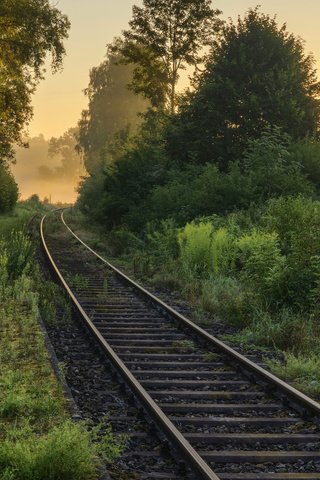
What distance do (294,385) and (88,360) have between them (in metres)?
3.01

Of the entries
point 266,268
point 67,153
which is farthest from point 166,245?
point 67,153

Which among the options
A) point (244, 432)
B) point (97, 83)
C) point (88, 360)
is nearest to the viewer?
point (244, 432)

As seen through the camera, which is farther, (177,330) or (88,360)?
(177,330)

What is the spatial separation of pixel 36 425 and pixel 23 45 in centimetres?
2505

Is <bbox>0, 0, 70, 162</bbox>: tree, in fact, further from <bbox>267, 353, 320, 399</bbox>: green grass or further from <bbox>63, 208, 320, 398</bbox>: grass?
<bbox>267, 353, 320, 399</bbox>: green grass

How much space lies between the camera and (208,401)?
23.0 feet

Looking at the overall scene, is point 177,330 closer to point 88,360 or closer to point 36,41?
point 88,360

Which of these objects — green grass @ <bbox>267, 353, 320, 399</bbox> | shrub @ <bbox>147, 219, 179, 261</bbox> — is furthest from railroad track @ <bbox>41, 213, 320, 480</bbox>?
shrub @ <bbox>147, 219, 179, 261</bbox>

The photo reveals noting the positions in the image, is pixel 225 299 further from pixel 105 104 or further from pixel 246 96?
pixel 105 104

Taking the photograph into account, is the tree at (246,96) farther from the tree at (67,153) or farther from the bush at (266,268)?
the tree at (67,153)

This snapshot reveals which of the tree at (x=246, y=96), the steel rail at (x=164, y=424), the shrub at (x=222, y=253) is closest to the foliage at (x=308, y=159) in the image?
the tree at (x=246, y=96)

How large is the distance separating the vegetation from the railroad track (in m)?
0.66

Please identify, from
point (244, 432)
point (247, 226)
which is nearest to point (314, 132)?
point (247, 226)

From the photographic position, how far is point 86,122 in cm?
7838
